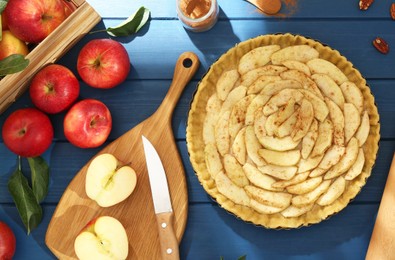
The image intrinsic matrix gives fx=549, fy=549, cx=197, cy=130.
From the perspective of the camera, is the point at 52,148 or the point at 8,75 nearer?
the point at 8,75

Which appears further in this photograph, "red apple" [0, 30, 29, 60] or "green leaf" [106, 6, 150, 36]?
"green leaf" [106, 6, 150, 36]

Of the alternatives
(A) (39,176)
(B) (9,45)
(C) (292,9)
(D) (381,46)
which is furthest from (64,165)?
(D) (381,46)

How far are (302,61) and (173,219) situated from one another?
1.53 ft

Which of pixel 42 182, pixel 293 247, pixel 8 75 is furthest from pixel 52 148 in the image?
pixel 293 247

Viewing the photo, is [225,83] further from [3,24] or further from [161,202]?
[3,24]

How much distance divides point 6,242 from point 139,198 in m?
0.32

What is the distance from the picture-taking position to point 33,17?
1.20 metres

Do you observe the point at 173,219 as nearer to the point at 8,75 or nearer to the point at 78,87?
the point at 78,87

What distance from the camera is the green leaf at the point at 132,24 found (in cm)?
132

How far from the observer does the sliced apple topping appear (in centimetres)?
120

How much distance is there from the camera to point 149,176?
50.1 inches

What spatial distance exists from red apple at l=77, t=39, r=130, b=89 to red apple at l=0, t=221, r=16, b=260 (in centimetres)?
39

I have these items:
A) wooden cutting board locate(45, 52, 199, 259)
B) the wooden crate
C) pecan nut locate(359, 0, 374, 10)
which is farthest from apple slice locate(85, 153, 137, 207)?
pecan nut locate(359, 0, 374, 10)

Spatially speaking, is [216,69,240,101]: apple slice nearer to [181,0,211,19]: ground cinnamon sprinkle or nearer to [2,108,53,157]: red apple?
[181,0,211,19]: ground cinnamon sprinkle
